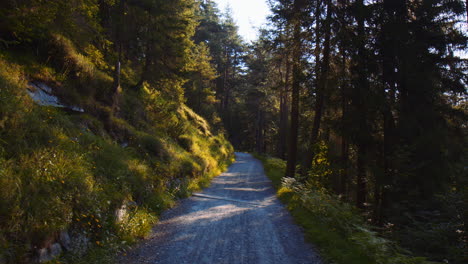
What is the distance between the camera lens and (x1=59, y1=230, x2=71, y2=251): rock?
435 cm

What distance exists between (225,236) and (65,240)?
128 inches

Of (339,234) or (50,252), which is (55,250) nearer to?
(50,252)

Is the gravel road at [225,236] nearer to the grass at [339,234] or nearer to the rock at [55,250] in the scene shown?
the grass at [339,234]

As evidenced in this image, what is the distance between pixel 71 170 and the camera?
518 cm

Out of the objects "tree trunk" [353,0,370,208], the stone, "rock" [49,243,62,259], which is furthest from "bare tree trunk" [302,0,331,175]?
the stone

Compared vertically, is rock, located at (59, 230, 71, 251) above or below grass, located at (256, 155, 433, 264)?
above

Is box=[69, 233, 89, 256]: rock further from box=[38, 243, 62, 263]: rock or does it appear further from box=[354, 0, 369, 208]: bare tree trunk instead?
box=[354, 0, 369, 208]: bare tree trunk

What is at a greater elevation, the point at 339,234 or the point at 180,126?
the point at 180,126

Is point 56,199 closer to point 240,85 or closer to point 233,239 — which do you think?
point 233,239

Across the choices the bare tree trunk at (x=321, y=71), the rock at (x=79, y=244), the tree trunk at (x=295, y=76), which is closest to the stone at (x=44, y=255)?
the rock at (x=79, y=244)

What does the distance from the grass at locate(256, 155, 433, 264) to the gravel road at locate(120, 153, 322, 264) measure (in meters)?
0.29

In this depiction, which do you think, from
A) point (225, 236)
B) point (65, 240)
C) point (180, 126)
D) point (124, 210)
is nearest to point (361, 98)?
point (225, 236)

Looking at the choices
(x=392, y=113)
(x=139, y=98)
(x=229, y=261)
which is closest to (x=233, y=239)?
(x=229, y=261)

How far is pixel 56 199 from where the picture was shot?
4.43 metres
